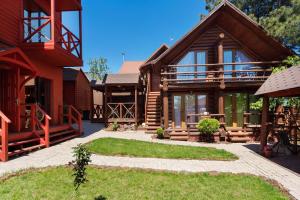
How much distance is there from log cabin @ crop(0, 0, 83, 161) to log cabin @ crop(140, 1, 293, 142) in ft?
18.7

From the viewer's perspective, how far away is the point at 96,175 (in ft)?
20.5

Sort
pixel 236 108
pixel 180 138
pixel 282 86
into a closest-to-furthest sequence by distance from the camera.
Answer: pixel 282 86 → pixel 180 138 → pixel 236 108

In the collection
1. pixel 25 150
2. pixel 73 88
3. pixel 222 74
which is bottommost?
pixel 25 150

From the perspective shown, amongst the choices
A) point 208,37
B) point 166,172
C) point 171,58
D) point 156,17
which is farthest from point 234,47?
point 156,17

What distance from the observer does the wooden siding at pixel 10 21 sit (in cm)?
988

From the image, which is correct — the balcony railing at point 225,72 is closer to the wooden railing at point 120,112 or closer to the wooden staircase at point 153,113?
the wooden staircase at point 153,113

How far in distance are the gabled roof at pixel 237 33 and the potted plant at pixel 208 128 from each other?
196 inches

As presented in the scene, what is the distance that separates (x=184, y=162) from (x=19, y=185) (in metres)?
4.73

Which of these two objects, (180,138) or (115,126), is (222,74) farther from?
(115,126)

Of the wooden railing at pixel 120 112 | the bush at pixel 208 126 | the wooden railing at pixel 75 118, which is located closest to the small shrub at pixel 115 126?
the wooden railing at pixel 120 112

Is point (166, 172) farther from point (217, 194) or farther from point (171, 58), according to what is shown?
point (171, 58)

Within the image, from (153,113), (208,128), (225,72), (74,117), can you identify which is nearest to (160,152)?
(208,128)

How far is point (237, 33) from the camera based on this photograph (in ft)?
52.2

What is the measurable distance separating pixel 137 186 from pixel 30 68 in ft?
22.4
